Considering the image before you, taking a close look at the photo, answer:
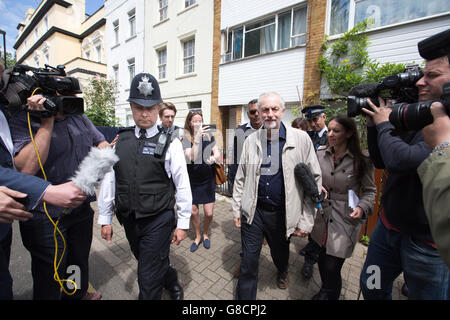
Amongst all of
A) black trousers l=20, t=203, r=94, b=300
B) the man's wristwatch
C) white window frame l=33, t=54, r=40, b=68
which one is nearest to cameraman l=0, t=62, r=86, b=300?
black trousers l=20, t=203, r=94, b=300

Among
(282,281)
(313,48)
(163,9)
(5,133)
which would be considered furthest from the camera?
(163,9)

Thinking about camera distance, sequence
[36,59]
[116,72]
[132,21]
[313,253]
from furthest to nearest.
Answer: [36,59]
[116,72]
[132,21]
[313,253]

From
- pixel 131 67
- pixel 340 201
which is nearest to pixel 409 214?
pixel 340 201

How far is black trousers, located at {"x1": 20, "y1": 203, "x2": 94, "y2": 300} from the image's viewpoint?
1671 millimetres

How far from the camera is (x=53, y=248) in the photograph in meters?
1.71

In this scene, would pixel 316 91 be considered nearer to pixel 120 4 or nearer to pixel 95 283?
pixel 95 283

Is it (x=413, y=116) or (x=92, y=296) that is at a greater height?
(x=413, y=116)

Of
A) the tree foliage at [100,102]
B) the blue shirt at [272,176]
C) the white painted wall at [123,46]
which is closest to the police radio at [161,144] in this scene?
the blue shirt at [272,176]

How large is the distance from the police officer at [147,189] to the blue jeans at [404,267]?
175cm

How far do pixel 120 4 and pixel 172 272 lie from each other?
17.8 m

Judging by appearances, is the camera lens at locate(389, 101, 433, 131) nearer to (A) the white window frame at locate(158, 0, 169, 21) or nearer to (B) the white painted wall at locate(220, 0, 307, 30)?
(B) the white painted wall at locate(220, 0, 307, 30)

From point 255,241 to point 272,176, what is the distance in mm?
732

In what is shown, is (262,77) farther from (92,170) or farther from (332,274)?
(92,170)

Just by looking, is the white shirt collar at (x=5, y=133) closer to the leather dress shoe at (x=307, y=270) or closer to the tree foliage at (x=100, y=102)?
the leather dress shoe at (x=307, y=270)
